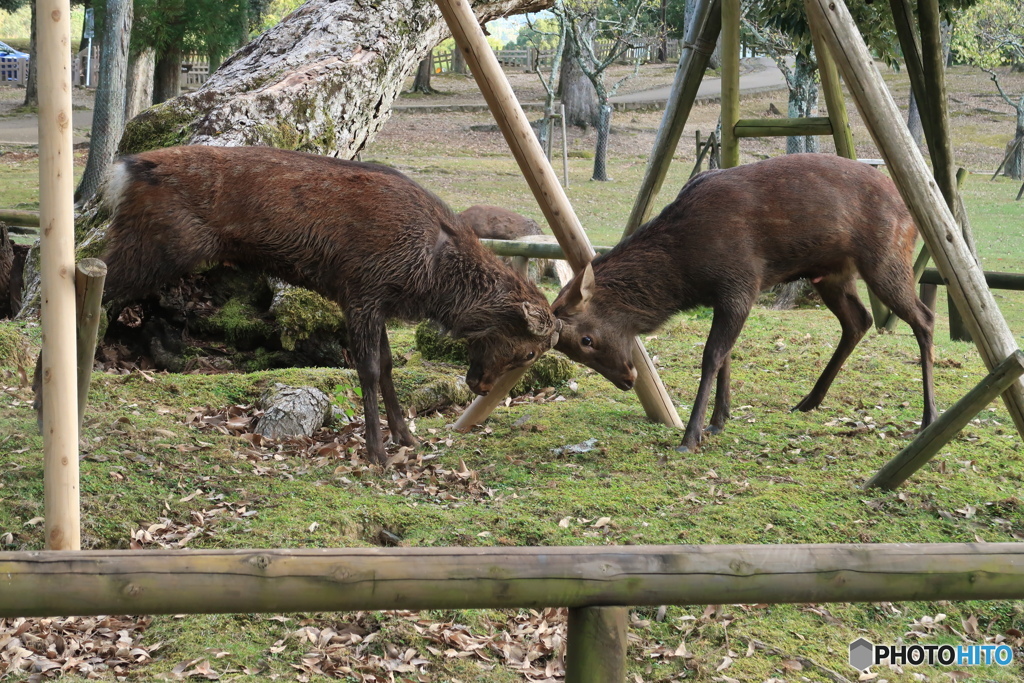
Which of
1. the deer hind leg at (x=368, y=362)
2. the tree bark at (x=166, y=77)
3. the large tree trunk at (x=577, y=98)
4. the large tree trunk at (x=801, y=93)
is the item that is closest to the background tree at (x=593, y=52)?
the large tree trunk at (x=577, y=98)

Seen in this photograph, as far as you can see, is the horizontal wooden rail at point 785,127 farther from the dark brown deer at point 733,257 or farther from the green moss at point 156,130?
the green moss at point 156,130

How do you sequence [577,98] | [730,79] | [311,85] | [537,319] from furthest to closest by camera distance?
[577,98]
[311,85]
[730,79]
[537,319]

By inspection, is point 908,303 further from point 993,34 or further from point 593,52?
point 993,34

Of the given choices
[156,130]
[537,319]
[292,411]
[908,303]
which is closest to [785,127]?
[908,303]

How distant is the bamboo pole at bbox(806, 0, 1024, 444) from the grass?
98 cm

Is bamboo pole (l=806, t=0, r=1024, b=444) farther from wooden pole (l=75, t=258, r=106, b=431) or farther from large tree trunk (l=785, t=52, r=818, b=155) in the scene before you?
large tree trunk (l=785, t=52, r=818, b=155)

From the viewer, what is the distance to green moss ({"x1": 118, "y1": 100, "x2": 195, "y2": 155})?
799 centimetres

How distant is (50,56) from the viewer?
3.55 m

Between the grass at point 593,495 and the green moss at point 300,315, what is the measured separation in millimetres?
871

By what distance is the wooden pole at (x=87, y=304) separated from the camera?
12.1 ft

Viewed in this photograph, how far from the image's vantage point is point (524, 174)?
5.76m

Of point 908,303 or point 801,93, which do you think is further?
point 801,93

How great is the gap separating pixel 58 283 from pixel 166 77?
18.0 metres
